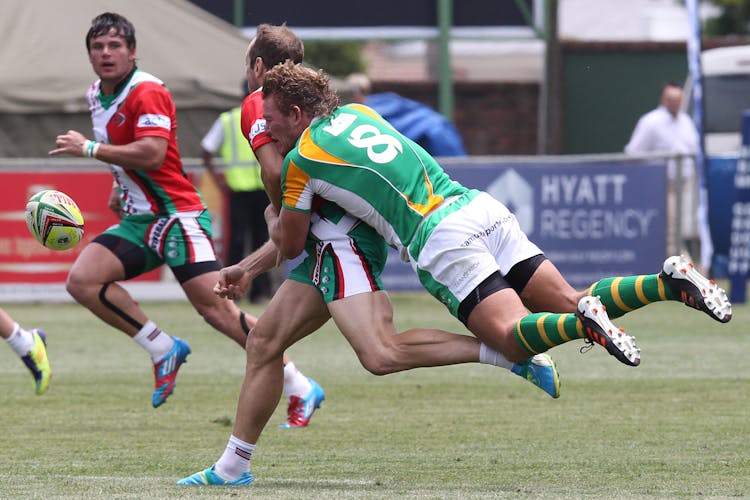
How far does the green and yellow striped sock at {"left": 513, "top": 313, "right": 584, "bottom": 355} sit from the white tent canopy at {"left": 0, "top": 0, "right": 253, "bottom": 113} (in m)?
12.4

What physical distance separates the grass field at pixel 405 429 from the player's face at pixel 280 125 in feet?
4.67

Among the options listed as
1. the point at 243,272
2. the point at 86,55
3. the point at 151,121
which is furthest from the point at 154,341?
the point at 86,55

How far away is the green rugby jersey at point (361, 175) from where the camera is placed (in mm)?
6648

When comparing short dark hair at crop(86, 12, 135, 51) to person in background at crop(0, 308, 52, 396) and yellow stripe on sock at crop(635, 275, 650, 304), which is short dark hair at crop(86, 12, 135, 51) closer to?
person in background at crop(0, 308, 52, 396)

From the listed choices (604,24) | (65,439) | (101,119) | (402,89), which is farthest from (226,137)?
(604,24)

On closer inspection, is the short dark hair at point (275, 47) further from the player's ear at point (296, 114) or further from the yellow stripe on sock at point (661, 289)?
the yellow stripe on sock at point (661, 289)

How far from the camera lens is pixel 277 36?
7.47 metres

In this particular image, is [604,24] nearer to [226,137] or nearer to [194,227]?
[226,137]

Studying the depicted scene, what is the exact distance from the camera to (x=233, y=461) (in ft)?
22.3

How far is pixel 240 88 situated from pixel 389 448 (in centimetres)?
1115

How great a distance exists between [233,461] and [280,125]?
4.61ft

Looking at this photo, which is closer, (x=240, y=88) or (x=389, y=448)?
(x=389, y=448)

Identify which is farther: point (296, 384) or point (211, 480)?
point (296, 384)

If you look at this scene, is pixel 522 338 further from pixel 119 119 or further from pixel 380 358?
pixel 119 119
